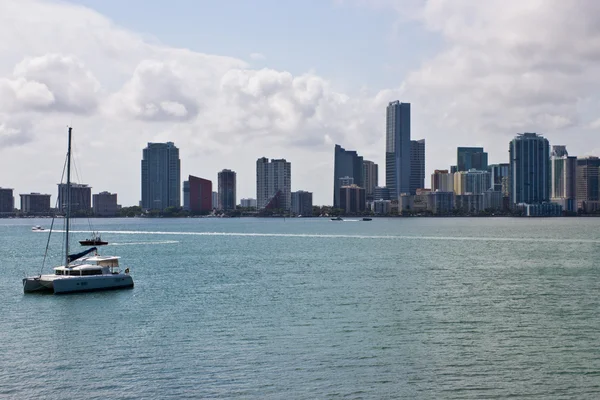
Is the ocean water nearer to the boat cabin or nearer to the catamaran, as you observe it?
the catamaran

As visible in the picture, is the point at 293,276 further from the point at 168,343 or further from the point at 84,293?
the point at 168,343

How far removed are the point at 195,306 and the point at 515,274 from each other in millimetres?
46663

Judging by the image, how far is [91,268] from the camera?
2972 inches

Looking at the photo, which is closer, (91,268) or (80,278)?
(80,278)

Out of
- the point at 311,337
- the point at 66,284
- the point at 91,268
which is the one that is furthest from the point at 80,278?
the point at 311,337

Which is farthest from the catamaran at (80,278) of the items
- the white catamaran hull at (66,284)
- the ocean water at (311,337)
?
the ocean water at (311,337)

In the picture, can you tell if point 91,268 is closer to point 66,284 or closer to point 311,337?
point 66,284

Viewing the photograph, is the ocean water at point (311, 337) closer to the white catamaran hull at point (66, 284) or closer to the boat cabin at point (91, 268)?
the white catamaran hull at point (66, 284)

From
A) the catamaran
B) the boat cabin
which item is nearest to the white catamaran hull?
the catamaran

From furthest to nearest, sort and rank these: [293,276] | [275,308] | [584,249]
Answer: [584,249] < [293,276] < [275,308]

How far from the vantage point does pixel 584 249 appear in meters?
142

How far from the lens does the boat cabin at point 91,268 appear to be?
74.8 metres

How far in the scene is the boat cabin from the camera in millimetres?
74750

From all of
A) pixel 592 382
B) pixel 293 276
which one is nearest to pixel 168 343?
pixel 592 382
